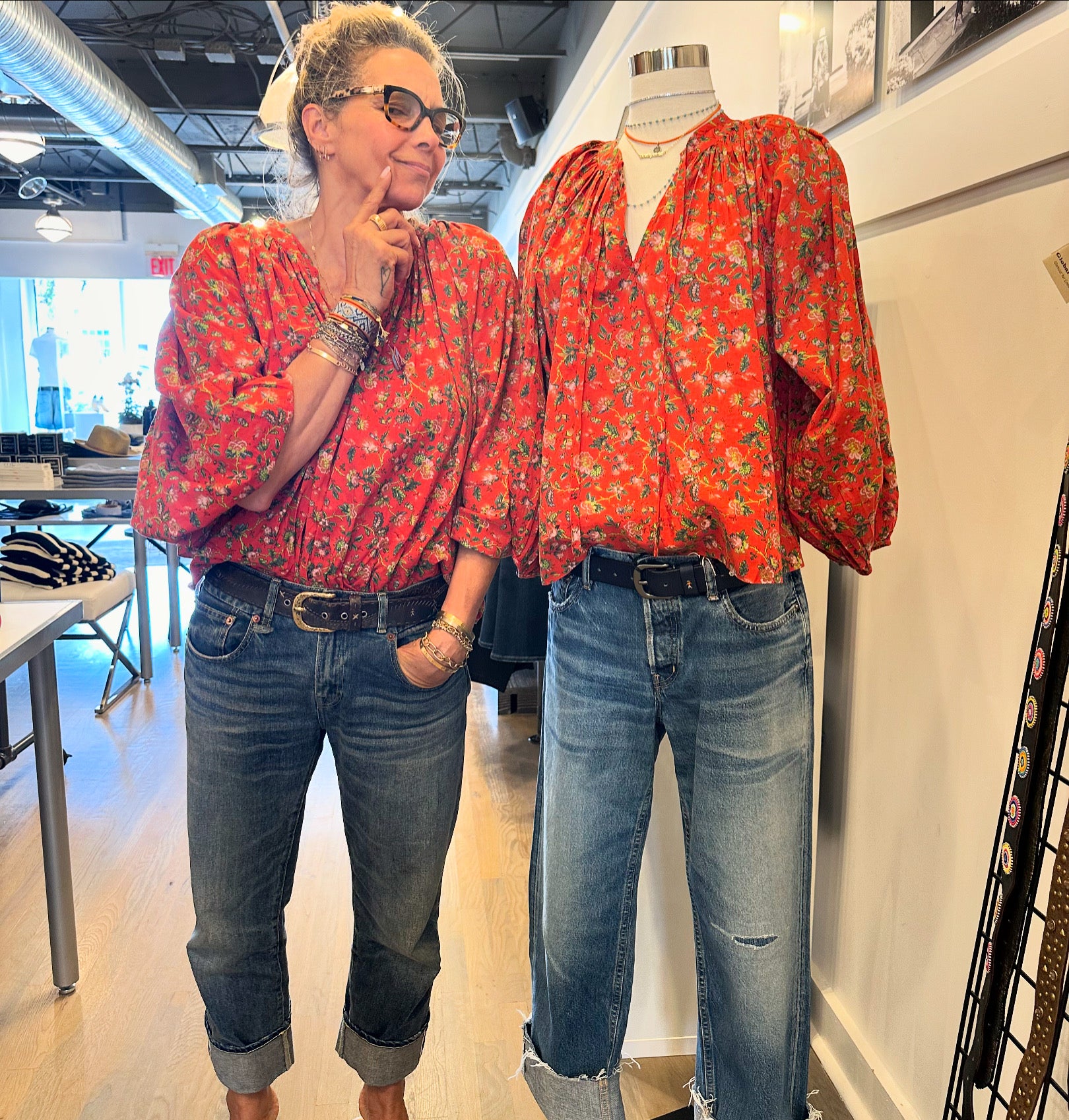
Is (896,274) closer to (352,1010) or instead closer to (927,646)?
(927,646)

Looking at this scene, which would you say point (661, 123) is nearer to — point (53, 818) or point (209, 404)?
point (209, 404)

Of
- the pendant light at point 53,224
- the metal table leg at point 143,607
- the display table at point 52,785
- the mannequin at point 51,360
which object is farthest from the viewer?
the mannequin at point 51,360

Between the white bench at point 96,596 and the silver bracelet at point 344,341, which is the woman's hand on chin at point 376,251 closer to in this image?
the silver bracelet at point 344,341

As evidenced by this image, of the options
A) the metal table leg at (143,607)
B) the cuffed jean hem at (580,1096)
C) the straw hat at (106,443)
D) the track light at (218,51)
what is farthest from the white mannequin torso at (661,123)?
the track light at (218,51)

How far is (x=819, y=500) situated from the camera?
1.16m

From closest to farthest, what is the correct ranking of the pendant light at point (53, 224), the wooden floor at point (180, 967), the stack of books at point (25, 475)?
the wooden floor at point (180, 967) < the stack of books at point (25, 475) < the pendant light at point (53, 224)

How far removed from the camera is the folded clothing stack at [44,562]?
357 centimetres

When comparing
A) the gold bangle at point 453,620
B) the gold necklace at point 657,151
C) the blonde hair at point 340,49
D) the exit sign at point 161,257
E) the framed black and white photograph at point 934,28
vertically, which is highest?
the exit sign at point 161,257

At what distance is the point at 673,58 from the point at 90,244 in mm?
12155

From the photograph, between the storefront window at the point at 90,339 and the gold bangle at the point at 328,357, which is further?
the storefront window at the point at 90,339

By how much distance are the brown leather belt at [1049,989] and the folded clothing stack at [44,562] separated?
11.6 ft

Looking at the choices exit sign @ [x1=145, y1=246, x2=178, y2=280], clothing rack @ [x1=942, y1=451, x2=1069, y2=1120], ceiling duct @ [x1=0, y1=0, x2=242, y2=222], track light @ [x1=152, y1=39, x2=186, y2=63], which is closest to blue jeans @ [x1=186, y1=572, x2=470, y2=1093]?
clothing rack @ [x1=942, y1=451, x2=1069, y2=1120]

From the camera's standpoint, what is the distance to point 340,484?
118cm

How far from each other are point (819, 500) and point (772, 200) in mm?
363
